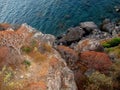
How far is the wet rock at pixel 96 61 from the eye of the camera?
54284 millimetres

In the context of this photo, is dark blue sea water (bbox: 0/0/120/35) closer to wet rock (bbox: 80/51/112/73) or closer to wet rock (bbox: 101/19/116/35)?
wet rock (bbox: 101/19/116/35)

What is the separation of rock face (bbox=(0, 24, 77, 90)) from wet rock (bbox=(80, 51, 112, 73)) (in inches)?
482

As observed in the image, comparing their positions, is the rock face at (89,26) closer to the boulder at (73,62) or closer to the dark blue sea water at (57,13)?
the dark blue sea water at (57,13)

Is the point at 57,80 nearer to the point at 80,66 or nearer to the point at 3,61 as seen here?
A: the point at 3,61

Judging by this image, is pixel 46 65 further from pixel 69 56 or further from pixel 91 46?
pixel 91 46

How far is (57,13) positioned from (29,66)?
6254 cm

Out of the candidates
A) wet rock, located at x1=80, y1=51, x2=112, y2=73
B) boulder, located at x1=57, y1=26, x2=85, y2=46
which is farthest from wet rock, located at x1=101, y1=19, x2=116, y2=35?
wet rock, located at x1=80, y1=51, x2=112, y2=73

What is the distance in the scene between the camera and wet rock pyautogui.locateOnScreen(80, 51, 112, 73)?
178 ft

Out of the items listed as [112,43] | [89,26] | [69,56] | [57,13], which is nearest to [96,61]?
[69,56]

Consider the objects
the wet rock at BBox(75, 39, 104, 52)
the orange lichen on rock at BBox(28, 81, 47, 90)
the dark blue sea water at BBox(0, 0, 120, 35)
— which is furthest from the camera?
the dark blue sea water at BBox(0, 0, 120, 35)

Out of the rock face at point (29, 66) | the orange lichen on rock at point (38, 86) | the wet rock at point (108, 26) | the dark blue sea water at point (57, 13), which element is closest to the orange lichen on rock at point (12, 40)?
the rock face at point (29, 66)

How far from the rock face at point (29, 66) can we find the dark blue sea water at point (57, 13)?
47.1 m

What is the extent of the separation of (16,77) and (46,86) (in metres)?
4.49

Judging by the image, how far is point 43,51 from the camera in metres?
44.5
